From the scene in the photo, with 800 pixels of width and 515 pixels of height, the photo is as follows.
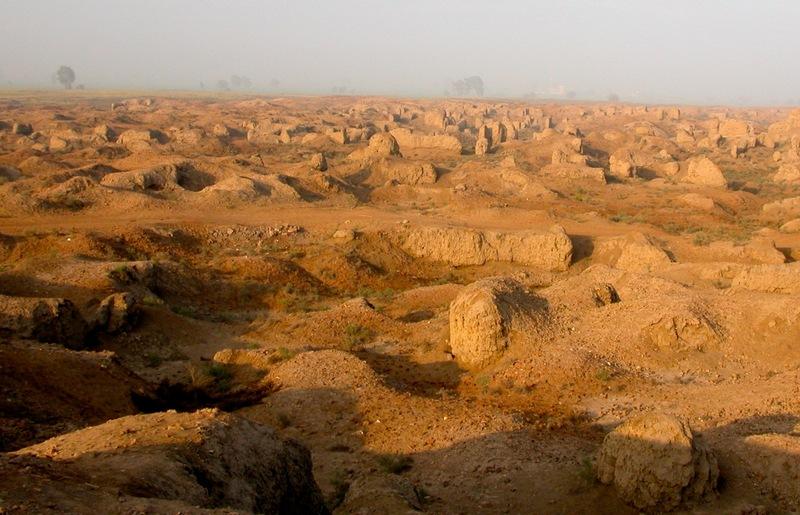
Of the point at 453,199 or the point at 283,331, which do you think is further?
the point at 453,199

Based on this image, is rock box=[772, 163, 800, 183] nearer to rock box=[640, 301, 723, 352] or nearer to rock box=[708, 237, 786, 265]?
rock box=[708, 237, 786, 265]

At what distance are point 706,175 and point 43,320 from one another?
134 ft

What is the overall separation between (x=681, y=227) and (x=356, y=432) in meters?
25.0

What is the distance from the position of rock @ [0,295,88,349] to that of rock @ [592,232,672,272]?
59.7ft

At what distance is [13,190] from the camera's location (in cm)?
2669

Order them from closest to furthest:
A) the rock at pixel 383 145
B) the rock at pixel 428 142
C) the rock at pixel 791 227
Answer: the rock at pixel 791 227, the rock at pixel 383 145, the rock at pixel 428 142

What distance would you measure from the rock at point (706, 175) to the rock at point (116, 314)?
124 ft

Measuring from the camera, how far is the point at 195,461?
630 centimetres

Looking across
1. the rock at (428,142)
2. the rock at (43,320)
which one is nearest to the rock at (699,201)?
the rock at (428,142)

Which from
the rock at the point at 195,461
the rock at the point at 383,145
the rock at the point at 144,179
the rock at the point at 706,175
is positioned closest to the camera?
the rock at the point at 195,461

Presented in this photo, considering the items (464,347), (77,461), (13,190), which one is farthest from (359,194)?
(77,461)

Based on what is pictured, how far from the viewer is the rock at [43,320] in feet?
43.7

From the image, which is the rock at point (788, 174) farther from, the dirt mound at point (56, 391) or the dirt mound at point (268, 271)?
the dirt mound at point (56, 391)

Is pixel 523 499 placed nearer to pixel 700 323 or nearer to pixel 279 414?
pixel 279 414
